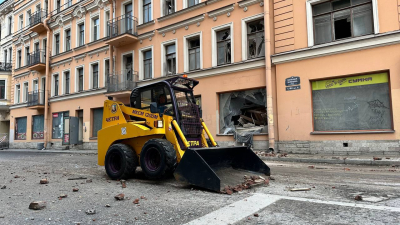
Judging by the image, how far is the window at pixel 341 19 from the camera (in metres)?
12.2

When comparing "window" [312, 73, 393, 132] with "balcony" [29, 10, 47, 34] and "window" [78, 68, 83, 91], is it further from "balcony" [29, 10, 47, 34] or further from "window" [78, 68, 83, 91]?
"balcony" [29, 10, 47, 34]

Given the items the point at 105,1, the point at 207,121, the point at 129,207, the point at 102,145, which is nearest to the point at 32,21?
the point at 105,1

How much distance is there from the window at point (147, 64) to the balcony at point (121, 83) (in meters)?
0.77

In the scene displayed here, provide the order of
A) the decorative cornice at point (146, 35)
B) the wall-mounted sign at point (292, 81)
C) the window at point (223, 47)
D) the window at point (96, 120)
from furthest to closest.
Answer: the window at point (96, 120) → the decorative cornice at point (146, 35) → the window at point (223, 47) → the wall-mounted sign at point (292, 81)

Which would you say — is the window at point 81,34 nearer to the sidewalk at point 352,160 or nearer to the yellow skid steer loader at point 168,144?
the yellow skid steer loader at point 168,144

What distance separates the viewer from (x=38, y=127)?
2797cm

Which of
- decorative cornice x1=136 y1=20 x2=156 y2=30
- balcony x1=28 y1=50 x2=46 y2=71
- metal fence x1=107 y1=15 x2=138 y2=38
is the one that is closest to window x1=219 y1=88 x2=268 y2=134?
decorative cornice x1=136 y1=20 x2=156 y2=30

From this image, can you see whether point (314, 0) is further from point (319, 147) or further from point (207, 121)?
point (207, 121)

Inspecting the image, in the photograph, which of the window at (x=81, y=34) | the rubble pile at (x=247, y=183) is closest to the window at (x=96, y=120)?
the window at (x=81, y=34)

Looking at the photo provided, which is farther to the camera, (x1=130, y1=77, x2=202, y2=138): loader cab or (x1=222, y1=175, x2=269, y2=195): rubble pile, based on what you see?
Answer: (x1=130, y1=77, x2=202, y2=138): loader cab

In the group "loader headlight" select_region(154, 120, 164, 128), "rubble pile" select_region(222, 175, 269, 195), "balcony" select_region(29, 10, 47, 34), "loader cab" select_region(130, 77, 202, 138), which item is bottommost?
"rubble pile" select_region(222, 175, 269, 195)

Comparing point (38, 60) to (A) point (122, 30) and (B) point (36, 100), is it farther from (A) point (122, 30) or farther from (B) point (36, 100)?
(A) point (122, 30)

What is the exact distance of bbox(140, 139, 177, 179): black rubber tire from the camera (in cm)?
602

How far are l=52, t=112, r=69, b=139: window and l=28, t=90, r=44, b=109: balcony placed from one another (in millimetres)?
2123
